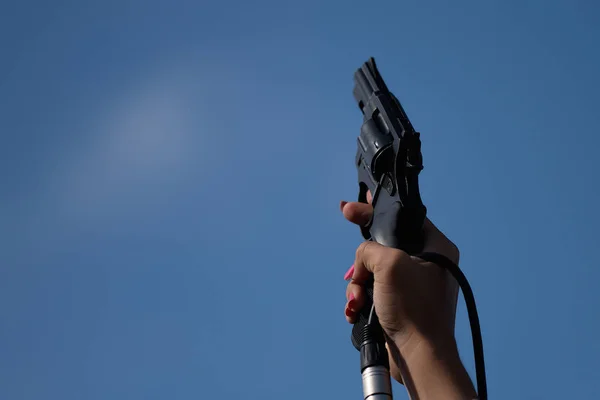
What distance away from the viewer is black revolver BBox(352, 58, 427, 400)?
3.54m

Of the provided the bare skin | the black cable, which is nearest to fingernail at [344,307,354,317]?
the bare skin

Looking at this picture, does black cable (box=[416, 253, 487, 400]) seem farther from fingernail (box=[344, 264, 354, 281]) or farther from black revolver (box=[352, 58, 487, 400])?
fingernail (box=[344, 264, 354, 281])

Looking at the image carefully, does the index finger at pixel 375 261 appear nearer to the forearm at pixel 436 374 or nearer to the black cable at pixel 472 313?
the black cable at pixel 472 313

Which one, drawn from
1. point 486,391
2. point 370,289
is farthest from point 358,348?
point 486,391

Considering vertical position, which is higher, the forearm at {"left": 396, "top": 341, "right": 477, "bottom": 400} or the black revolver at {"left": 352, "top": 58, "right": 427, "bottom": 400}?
the black revolver at {"left": 352, "top": 58, "right": 427, "bottom": 400}

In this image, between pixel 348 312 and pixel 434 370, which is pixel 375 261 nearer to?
pixel 348 312

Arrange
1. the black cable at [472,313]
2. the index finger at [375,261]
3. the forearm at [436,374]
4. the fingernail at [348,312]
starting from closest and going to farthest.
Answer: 1. the black cable at [472,313]
2. the forearm at [436,374]
3. the index finger at [375,261]
4. the fingernail at [348,312]

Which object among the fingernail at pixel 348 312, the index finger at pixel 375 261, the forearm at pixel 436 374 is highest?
the index finger at pixel 375 261

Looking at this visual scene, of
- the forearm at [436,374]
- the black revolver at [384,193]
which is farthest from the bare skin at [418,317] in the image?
the black revolver at [384,193]

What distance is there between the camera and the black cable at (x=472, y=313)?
3318 mm

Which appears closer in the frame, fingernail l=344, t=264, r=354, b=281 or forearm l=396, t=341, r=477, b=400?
forearm l=396, t=341, r=477, b=400

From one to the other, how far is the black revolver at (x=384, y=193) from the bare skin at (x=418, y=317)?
0.13 meters

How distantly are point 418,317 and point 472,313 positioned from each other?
11.7 inches

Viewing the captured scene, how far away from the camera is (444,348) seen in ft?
12.1
